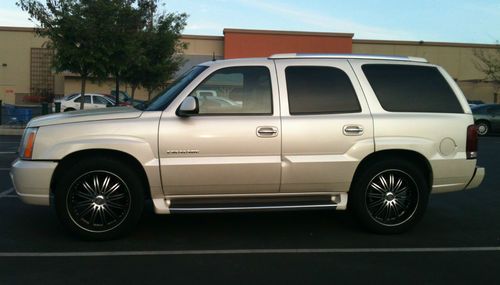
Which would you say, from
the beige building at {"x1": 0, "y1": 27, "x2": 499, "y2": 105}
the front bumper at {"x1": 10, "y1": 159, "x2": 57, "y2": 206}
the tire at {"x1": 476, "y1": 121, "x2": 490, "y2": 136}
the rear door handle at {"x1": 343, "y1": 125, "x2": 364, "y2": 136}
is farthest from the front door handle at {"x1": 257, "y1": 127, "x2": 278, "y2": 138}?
the beige building at {"x1": 0, "y1": 27, "x2": 499, "y2": 105}

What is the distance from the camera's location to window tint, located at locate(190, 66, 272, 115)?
18.2ft

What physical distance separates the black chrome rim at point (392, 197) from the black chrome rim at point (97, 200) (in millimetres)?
2679

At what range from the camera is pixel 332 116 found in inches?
223

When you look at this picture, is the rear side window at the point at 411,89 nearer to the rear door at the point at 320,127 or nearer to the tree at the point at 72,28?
the rear door at the point at 320,127

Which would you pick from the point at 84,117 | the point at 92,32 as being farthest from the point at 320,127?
the point at 92,32

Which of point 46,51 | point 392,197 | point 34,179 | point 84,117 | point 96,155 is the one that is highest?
point 46,51

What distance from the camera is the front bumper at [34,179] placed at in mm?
5285

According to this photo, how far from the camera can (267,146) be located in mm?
5492

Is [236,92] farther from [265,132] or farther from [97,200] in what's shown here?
[97,200]

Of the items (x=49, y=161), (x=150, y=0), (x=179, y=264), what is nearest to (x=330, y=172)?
(x=179, y=264)

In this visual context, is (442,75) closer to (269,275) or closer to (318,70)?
(318,70)

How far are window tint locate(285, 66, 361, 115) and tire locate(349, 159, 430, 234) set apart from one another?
2.54ft

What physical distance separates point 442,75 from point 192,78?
2.91 meters

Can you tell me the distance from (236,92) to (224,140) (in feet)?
1.91
